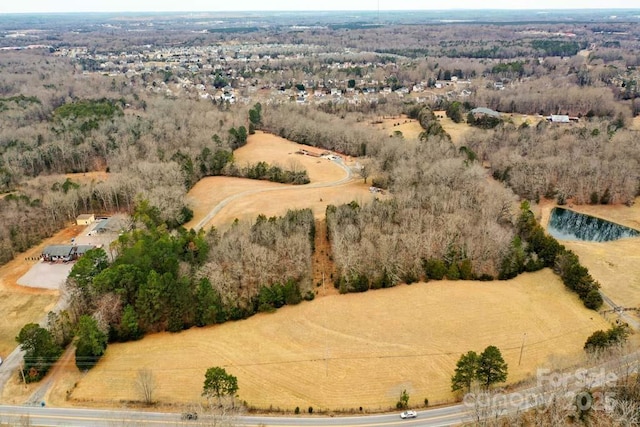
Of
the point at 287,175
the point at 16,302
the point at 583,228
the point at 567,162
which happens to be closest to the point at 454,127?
the point at 567,162

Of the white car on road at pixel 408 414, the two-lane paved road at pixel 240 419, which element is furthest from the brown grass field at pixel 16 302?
the white car on road at pixel 408 414

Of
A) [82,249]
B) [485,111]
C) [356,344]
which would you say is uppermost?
[485,111]

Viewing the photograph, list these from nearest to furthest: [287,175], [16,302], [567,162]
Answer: [16,302] → [567,162] → [287,175]

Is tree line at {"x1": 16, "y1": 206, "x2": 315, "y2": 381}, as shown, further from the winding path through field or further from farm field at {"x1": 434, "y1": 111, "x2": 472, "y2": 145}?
farm field at {"x1": 434, "y1": 111, "x2": 472, "y2": 145}

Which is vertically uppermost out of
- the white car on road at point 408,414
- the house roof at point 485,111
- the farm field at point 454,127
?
the house roof at point 485,111

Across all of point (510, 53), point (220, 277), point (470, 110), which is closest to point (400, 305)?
point (220, 277)

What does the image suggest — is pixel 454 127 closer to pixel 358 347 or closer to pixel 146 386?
pixel 358 347

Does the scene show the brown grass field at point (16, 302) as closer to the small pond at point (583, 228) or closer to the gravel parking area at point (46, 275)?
the gravel parking area at point (46, 275)

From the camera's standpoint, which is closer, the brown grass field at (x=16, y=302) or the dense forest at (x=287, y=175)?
the brown grass field at (x=16, y=302)
